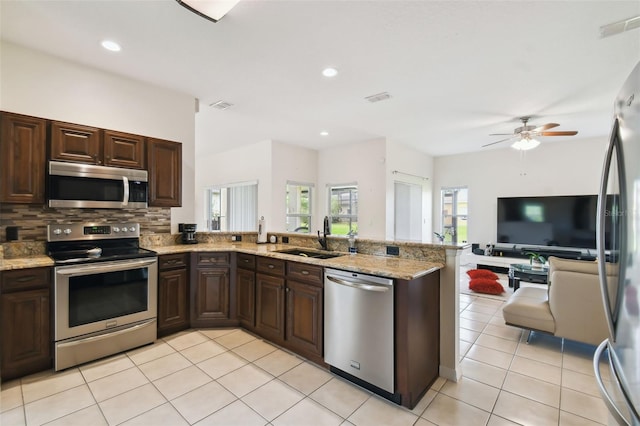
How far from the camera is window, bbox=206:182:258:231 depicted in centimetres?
639

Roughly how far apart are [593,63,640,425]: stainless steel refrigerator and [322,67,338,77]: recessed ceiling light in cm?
239

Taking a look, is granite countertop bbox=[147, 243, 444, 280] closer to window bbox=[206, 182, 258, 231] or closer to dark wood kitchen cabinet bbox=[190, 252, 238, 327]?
dark wood kitchen cabinet bbox=[190, 252, 238, 327]

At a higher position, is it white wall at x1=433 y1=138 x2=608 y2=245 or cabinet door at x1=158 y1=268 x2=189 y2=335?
white wall at x1=433 y1=138 x2=608 y2=245

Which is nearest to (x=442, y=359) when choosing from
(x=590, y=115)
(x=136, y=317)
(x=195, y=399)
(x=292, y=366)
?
(x=292, y=366)

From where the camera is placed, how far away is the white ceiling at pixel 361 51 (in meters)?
2.08

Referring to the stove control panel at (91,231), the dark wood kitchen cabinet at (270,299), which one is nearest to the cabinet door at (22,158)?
the stove control panel at (91,231)

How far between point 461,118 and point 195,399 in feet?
16.0

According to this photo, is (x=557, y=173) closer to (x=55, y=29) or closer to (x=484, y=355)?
(x=484, y=355)

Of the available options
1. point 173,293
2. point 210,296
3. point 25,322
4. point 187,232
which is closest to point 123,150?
point 187,232

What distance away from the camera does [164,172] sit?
3.28 meters

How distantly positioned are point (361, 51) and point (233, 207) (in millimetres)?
5230

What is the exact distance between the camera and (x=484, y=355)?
277 cm

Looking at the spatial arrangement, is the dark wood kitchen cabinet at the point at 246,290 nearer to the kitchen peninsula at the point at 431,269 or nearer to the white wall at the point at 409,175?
the kitchen peninsula at the point at 431,269

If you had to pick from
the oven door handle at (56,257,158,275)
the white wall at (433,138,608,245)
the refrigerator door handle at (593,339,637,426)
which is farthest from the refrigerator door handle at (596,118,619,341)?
the white wall at (433,138,608,245)
